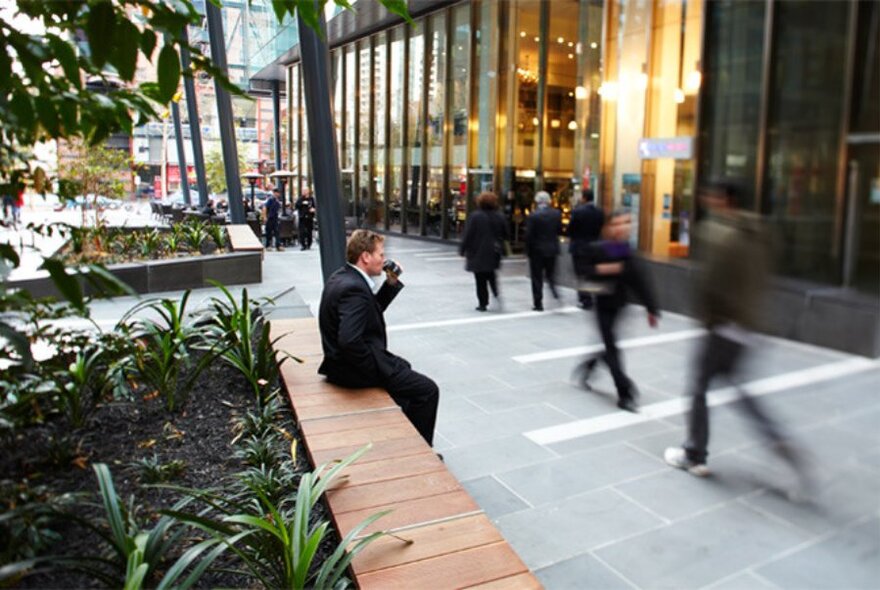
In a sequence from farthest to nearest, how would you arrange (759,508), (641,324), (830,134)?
1. (641,324)
2. (830,134)
3. (759,508)

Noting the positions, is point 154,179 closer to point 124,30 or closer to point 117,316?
point 117,316

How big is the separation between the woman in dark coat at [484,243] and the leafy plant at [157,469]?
683 cm

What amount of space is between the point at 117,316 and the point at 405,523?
23.1 ft

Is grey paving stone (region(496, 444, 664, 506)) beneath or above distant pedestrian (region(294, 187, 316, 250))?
beneath

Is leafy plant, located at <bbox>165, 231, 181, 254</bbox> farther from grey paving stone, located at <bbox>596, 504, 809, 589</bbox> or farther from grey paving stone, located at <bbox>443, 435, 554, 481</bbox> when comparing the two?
grey paving stone, located at <bbox>596, 504, 809, 589</bbox>

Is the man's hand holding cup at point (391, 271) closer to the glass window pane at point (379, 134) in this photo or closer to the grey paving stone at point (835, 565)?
the grey paving stone at point (835, 565)

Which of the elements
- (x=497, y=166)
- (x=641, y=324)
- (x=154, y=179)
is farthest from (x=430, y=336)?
(x=154, y=179)

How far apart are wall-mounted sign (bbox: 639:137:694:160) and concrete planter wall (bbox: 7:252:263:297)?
7325 mm

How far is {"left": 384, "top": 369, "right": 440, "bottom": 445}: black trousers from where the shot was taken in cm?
423

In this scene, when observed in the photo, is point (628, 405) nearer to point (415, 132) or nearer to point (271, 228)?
point (271, 228)

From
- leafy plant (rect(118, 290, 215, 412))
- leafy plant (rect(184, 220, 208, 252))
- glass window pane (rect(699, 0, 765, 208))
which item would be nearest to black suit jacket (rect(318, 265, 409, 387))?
leafy plant (rect(118, 290, 215, 412))

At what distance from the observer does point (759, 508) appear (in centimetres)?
385

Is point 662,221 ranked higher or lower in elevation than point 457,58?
lower

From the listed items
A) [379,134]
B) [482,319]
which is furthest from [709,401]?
[379,134]
